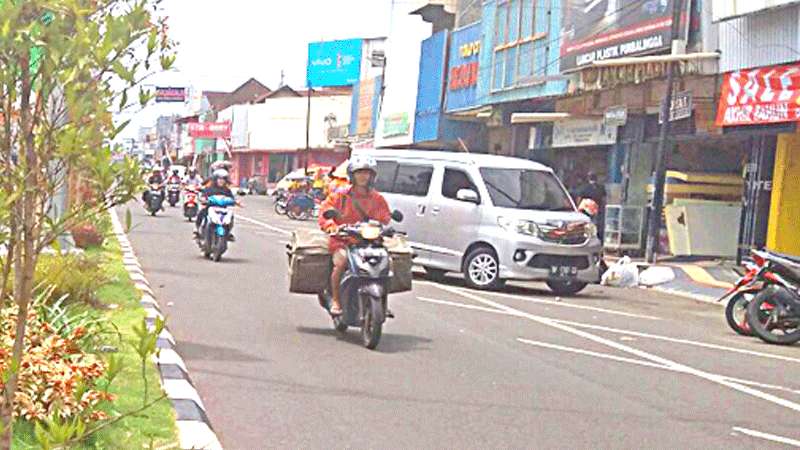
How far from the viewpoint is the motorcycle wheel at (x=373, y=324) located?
33.4 ft

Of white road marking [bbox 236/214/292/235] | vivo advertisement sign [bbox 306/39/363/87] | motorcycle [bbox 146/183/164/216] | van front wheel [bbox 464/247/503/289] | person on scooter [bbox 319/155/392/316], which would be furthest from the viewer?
vivo advertisement sign [bbox 306/39/363/87]

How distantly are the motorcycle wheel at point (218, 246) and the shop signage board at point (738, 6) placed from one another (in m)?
8.99

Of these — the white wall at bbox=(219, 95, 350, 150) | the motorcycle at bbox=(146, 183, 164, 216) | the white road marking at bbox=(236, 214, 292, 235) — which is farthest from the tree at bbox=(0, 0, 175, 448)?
the white wall at bbox=(219, 95, 350, 150)

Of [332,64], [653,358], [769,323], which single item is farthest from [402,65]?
[332,64]

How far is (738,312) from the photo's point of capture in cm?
1337

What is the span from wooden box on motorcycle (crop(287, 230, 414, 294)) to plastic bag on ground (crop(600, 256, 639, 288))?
950 centimetres

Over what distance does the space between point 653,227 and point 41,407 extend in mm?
18955

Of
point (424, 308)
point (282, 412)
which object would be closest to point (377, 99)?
point (424, 308)

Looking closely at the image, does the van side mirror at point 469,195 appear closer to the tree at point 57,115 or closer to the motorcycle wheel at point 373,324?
the motorcycle wheel at point 373,324

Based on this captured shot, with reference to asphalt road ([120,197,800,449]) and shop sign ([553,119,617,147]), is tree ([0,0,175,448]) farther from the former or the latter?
shop sign ([553,119,617,147])

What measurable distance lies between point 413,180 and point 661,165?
247 inches

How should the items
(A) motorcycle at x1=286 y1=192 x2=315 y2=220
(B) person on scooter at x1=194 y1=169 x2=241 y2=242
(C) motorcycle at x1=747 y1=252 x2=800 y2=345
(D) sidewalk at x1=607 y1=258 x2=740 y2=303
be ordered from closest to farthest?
(C) motorcycle at x1=747 y1=252 x2=800 y2=345 < (D) sidewalk at x1=607 y1=258 x2=740 y2=303 < (B) person on scooter at x1=194 y1=169 x2=241 y2=242 < (A) motorcycle at x1=286 y1=192 x2=315 y2=220

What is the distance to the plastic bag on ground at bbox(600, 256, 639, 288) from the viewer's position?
20344mm

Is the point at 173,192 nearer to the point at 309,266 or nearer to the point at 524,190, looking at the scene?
the point at 524,190
